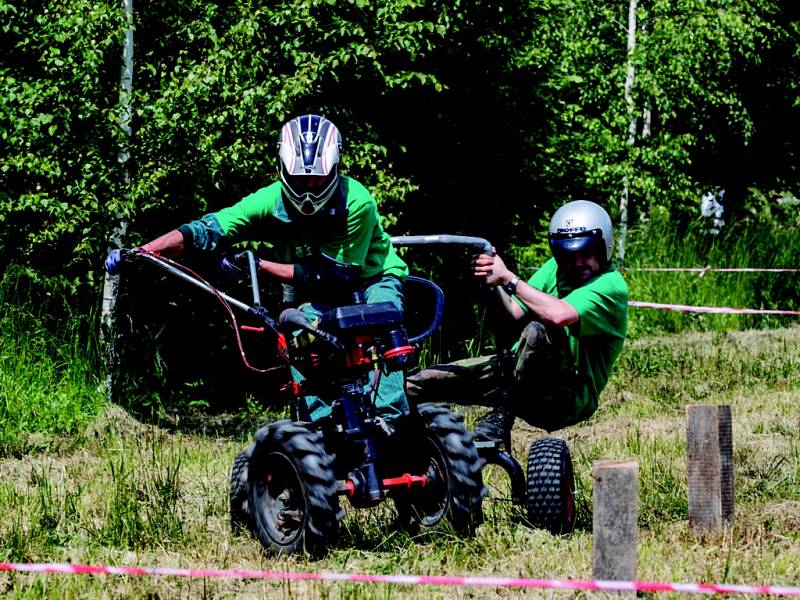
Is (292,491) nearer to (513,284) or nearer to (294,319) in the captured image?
(294,319)

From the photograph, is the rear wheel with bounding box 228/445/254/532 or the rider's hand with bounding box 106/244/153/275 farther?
the rear wheel with bounding box 228/445/254/532

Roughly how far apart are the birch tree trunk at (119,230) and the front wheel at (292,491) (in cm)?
449

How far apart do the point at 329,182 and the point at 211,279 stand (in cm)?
545

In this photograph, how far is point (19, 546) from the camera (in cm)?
580

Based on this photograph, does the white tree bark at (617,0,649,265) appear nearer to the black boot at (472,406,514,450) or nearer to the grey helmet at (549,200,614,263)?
the grey helmet at (549,200,614,263)

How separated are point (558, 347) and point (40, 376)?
198 inches

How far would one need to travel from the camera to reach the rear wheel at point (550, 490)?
236 inches

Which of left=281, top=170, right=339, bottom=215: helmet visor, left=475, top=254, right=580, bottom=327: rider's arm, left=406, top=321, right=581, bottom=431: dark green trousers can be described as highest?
left=281, top=170, right=339, bottom=215: helmet visor

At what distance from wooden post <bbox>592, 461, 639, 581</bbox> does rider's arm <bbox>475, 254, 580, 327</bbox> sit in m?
1.54

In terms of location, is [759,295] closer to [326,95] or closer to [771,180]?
[771,180]

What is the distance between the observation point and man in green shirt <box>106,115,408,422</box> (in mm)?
6121

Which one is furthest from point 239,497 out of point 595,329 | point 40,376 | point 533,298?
point 40,376

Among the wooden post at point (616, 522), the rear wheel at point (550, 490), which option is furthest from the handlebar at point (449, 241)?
the wooden post at point (616, 522)

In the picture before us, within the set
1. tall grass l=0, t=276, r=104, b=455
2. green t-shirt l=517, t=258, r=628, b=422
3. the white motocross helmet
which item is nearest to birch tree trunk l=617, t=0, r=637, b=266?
tall grass l=0, t=276, r=104, b=455
